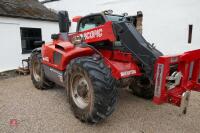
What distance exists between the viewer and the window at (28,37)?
9326 millimetres

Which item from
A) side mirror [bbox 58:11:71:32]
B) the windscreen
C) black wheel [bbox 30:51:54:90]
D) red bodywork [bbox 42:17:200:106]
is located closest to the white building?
black wheel [bbox 30:51:54:90]

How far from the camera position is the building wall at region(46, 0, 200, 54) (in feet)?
23.9

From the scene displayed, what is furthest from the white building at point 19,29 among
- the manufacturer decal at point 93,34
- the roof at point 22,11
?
the manufacturer decal at point 93,34

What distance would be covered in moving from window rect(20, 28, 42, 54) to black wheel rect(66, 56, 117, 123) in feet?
22.2

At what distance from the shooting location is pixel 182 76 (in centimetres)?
302

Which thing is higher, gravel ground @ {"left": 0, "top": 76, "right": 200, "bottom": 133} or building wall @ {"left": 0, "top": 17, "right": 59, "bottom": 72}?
building wall @ {"left": 0, "top": 17, "right": 59, "bottom": 72}

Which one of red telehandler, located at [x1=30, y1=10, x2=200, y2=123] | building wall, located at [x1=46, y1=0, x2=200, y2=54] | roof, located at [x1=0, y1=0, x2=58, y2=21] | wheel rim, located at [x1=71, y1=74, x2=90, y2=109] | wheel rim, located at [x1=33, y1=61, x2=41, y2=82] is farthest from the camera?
roof, located at [x1=0, y1=0, x2=58, y2=21]

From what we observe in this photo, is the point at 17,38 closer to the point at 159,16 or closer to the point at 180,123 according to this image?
the point at 159,16

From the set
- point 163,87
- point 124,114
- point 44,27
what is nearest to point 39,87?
point 124,114

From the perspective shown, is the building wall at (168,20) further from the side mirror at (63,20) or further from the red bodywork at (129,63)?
the side mirror at (63,20)

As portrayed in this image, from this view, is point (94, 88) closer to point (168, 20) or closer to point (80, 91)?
point (80, 91)

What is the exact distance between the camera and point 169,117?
3.76m

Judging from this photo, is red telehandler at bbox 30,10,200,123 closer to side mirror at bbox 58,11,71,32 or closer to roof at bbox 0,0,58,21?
side mirror at bbox 58,11,71,32

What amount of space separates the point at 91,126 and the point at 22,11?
8120 mm
